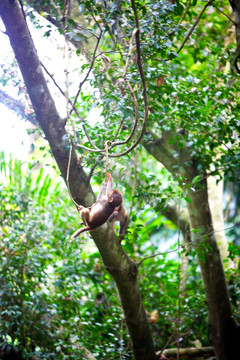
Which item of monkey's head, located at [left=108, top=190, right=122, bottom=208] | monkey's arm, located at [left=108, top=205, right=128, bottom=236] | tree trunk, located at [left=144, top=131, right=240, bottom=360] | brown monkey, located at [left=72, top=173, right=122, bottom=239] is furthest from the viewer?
tree trunk, located at [left=144, top=131, right=240, bottom=360]

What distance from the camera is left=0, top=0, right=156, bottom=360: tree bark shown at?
7.79ft

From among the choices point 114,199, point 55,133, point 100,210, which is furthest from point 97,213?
point 55,133

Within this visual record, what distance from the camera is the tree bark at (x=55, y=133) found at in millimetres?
2373

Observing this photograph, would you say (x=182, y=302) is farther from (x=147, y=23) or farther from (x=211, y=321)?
(x=147, y=23)

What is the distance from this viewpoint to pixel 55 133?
252 cm

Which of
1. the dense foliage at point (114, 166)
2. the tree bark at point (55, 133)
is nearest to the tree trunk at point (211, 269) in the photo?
the dense foliage at point (114, 166)

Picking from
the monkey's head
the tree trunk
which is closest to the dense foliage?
the tree trunk

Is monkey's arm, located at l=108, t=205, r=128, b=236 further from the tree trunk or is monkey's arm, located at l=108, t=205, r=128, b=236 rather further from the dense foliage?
the tree trunk

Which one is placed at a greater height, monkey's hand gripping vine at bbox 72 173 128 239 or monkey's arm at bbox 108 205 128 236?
monkey's arm at bbox 108 205 128 236

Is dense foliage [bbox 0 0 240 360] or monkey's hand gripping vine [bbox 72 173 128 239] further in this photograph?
dense foliage [bbox 0 0 240 360]

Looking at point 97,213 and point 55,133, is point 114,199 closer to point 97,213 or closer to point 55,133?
point 97,213

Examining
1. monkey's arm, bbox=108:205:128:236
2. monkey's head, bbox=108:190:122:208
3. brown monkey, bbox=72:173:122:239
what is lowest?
brown monkey, bbox=72:173:122:239

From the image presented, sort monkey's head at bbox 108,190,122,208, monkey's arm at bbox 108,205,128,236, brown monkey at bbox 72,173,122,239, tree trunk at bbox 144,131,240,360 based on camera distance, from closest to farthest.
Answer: brown monkey at bbox 72,173,122,239, monkey's head at bbox 108,190,122,208, monkey's arm at bbox 108,205,128,236, tree trunk at bbox 144,131,240,360

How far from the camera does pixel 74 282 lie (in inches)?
152
